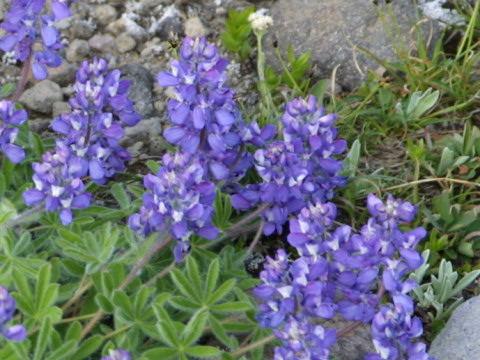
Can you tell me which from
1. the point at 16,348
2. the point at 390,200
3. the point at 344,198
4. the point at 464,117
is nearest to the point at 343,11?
the point at 464,117

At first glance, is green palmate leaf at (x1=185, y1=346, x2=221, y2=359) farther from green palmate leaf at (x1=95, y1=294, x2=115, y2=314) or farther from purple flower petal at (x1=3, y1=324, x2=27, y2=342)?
purple flower petal at (x1=3, y1=324, x2=27, y2=342)

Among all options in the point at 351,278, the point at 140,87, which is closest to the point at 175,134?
the point at 351,278

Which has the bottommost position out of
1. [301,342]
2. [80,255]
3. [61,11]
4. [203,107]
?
[80,255]

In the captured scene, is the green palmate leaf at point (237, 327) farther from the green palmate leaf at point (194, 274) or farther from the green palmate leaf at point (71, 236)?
the green palmate leaf at point (71, 236)

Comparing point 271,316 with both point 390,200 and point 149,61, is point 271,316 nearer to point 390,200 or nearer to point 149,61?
point 390,200

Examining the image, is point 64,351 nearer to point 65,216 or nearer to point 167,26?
point 65,216

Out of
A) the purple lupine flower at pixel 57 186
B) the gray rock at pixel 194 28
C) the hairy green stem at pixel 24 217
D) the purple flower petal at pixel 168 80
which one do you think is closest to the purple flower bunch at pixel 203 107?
the purple flower petal at pixel 168 80
